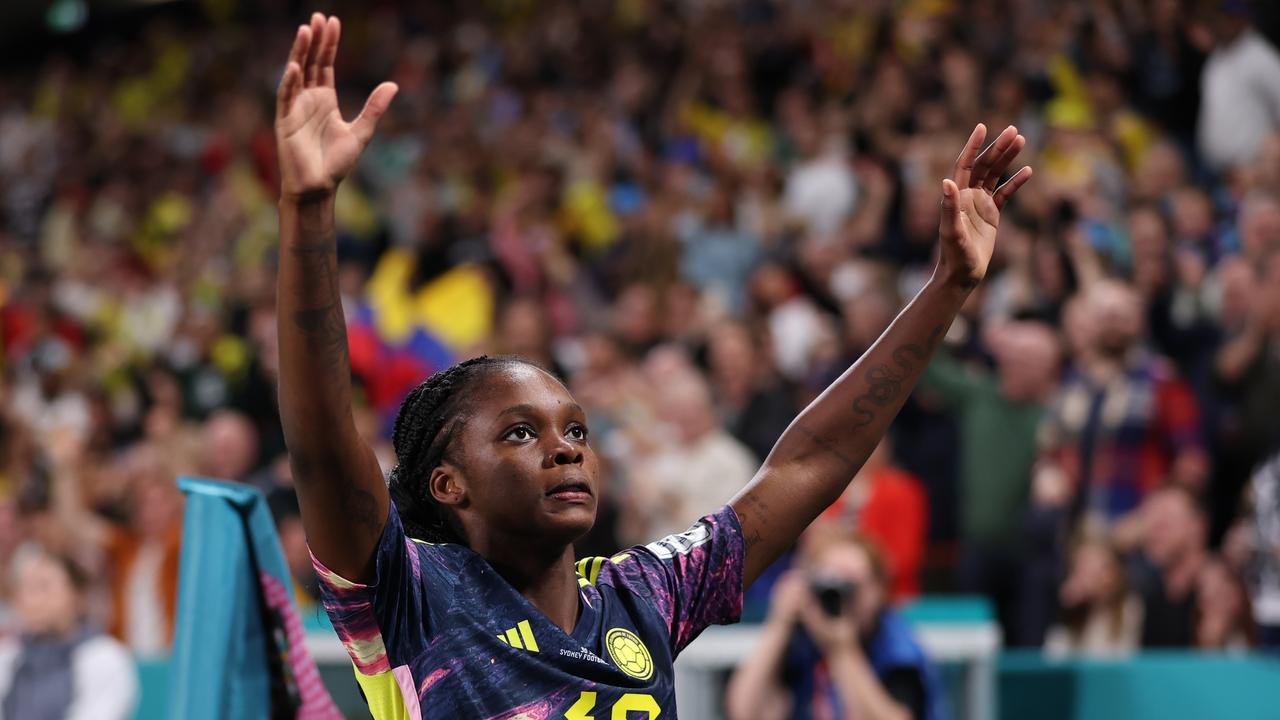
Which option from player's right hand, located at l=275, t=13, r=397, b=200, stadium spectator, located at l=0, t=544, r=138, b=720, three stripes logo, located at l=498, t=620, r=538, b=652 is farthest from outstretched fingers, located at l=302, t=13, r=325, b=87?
stadium spectator, located at l=0, t=544, r=138, b=720

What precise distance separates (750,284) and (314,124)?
272 inches

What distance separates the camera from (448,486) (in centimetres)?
246

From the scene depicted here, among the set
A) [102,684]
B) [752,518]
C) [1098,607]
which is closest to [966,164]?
[752,518]

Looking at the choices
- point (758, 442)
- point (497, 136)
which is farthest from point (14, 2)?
point (758, 442)

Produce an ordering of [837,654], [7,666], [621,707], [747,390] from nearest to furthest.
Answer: [621,707]
[837,654]
[7,666]
[747,390]

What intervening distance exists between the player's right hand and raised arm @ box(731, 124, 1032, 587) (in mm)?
981

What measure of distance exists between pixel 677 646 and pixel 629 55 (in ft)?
30.9

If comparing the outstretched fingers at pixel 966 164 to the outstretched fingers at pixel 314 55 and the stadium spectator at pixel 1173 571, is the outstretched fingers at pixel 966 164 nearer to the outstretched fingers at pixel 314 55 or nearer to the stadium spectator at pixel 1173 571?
the outstretched fingers at pixel 314 55

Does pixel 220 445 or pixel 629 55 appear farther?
pixel 629 55

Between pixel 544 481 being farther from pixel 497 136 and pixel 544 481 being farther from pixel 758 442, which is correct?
pixel 497 136

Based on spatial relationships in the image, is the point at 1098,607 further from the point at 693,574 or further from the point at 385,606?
the point at 385,606

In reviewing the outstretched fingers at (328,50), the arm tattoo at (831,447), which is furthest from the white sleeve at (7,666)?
the outstretched fingers at (328,50)

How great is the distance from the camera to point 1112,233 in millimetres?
7883

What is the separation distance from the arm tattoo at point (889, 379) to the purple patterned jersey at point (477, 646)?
524 mm
